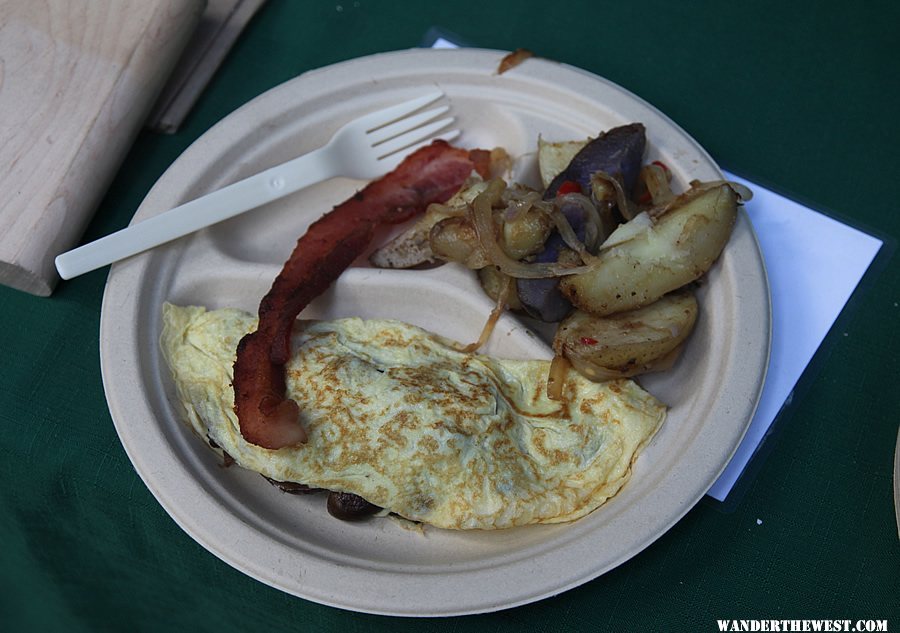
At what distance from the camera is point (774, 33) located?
9.30 feet

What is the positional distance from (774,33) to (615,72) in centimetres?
61

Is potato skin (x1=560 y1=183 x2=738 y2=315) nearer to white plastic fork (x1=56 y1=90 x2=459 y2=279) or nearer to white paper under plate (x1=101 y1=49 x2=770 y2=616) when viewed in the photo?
white paper under plate (x1=101 y1=49 x2=770 y2=616)

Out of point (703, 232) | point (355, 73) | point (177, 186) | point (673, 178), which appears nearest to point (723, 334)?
point (703, 232)

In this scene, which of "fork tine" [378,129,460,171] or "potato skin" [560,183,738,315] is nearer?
"potato skin" [560,183,738,315]

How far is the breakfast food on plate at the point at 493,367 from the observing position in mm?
1896

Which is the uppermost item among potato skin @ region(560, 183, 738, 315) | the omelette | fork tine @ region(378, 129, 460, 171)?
potato skin @ region(560, 183, 738, 315)

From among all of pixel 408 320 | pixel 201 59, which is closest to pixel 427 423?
pixel 408 320

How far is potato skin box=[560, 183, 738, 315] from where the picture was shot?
1951 mm

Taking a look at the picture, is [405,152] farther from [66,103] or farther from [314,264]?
[66,103]

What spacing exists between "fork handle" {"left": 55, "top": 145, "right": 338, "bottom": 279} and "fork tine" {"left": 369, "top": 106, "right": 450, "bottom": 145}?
16 cm

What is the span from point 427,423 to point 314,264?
1.95 ft

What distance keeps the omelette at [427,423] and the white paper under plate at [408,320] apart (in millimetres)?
71

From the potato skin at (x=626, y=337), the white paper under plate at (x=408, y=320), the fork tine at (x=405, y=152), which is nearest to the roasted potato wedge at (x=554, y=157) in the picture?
the white paper under plate at (x=408, y=320)

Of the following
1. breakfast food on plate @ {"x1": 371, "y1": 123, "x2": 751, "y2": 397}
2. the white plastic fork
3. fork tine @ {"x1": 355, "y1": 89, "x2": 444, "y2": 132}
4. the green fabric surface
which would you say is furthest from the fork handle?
breakfast food on plate @ {"x1": 371, "y1": 123, "x2": 751, "y2": 397}
